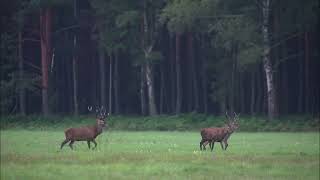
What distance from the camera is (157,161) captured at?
23.6 meters

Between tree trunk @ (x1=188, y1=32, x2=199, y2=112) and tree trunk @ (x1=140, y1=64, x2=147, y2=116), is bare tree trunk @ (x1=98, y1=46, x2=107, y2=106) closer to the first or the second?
tree trunk @ (x1=140, y1=64, x2=147, y2=116)

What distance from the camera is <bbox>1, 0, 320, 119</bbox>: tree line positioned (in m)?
52.5

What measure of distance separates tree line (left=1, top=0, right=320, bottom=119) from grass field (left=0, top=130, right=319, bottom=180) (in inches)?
856

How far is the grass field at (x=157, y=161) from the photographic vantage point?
66.7 ft

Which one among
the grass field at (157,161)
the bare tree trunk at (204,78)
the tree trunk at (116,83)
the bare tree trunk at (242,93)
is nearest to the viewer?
the grass field at (157,161)

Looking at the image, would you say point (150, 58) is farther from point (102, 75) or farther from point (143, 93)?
point (102, 75)

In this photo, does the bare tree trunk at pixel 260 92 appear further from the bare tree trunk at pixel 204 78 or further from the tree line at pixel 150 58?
the bare tree trunk at pixel 204 78

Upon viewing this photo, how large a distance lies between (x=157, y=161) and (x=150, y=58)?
33352mm

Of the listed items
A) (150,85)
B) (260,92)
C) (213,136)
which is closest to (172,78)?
(150,85)

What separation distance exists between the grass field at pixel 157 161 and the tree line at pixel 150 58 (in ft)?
71.3

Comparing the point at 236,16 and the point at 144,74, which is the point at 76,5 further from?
the point at 236,16

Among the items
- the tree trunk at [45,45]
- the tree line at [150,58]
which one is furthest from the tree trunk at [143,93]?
the tree trunk at [45,45]

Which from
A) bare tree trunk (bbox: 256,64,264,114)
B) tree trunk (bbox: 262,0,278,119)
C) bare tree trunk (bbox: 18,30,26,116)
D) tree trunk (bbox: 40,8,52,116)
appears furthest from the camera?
bare tree trunk (bbox: 256,64,264,114)

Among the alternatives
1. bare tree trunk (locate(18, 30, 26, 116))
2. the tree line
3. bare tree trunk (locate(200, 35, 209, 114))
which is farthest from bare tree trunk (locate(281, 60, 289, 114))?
bare tree trunk (locate(18, 30, 26, 116))
